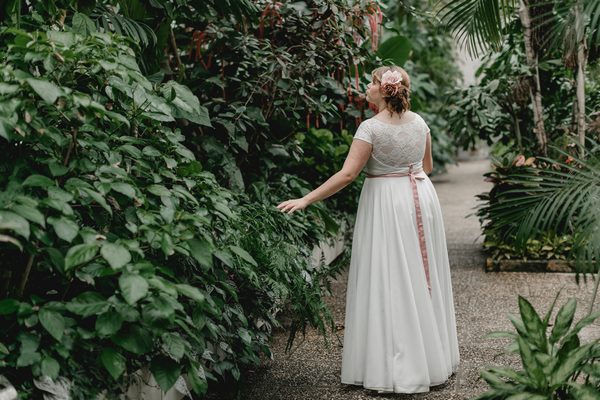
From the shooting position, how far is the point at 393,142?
13.1ft

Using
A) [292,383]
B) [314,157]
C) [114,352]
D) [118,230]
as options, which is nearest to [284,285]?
[292,383]

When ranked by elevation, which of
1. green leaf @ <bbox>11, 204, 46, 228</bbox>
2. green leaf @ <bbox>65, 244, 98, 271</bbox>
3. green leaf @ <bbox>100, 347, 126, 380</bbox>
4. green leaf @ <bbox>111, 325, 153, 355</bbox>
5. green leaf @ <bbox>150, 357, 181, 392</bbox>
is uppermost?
green leaf @ <bbox>11, 204, 46, 228</bbox>

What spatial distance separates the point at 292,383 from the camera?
4.10m

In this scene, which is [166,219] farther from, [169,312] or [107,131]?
[107,131]

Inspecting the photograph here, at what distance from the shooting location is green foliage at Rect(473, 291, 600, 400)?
9.12 ft

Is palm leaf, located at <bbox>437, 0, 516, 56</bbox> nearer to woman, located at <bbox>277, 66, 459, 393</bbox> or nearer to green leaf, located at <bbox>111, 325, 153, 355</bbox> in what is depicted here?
woman, located at <bbox>277, 66, 459, 393</bbox>

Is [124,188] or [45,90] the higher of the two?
[45,90]

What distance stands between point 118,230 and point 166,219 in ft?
1.13

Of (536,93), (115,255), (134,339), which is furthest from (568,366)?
(536,93)

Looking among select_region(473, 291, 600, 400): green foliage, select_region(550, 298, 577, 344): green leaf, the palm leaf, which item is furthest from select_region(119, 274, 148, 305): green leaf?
the palm leaf

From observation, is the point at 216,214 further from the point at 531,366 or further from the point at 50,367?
the point at 531,366

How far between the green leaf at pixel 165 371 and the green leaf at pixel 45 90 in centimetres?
94

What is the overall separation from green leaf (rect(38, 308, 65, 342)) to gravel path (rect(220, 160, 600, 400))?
154cm

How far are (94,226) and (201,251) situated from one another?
546 millimetres
